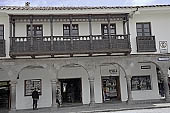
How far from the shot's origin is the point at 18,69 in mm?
16609

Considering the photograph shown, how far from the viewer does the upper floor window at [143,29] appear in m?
18.7

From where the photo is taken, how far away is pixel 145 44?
58.9 ft

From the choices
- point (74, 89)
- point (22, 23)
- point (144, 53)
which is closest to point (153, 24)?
point (144, 53)

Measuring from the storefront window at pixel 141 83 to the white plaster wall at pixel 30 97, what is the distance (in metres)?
6.97

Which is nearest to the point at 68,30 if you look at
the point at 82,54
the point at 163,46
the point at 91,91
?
the point at 82,54

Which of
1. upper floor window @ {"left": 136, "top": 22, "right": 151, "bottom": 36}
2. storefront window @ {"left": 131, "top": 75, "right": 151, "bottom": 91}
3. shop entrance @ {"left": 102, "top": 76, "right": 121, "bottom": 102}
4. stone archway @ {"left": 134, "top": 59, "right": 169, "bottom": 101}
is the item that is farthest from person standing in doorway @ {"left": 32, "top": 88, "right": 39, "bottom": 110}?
upper floor window @ {"left": 136, "top": 22, "right": 151, "bottom": 36}

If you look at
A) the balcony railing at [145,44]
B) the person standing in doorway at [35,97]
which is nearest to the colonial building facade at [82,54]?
the balcony railing at [145,44]

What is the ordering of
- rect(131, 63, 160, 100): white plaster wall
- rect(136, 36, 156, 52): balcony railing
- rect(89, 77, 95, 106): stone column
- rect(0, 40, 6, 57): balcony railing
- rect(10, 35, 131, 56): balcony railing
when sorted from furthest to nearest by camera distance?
1. rect(131, 63, 160, 100): white plaster wall
2. rect(136, 36, 156, 52): balcony railing
3. rect(89, 77, 95, 106): stone column
4. rect(0, 40, 6, 57): balcony railing
5. rect(10, 35, 131, 56): balcony railing

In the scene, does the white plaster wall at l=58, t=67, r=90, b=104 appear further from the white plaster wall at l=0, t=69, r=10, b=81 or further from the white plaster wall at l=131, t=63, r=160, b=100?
the white plaster wall at l=0, t=69, r=10, b=81

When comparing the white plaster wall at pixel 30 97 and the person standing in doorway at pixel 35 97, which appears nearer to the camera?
the person standing in doorway at pixel 35 97

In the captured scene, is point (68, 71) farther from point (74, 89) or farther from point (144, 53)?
point (144, 53)

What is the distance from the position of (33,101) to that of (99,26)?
753cm

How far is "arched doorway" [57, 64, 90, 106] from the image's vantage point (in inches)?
739

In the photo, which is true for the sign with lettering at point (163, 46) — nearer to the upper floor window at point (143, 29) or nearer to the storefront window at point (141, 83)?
the upper floor window at point (143, 29)
